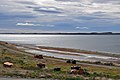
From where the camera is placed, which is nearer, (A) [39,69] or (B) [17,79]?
(B) [17,79]

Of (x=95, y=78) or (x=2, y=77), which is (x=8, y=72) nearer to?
(x=2, y=77)

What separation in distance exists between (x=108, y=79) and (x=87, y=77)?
3.33 meters

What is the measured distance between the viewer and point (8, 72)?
46969 millimetres

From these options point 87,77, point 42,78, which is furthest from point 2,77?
point 87,77

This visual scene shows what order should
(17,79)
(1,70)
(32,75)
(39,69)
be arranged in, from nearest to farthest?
(17,79), (32,75), (1,70), (39,69)

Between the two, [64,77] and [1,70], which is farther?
[1,70]

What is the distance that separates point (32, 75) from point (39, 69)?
6935 mm

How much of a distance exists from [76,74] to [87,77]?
3239mm

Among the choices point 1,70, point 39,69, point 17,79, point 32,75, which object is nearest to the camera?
point 17,79

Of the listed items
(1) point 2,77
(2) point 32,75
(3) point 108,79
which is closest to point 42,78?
(2) point 32,75

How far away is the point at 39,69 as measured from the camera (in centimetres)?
5231

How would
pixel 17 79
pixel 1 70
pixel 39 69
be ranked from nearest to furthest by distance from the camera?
1. pixel 17 79
2. pixel 1 70
3. pixel 39 69

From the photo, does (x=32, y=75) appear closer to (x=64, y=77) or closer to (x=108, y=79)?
(x=64, y=77)

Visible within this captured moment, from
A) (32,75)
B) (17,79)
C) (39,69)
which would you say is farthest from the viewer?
(39,69)
